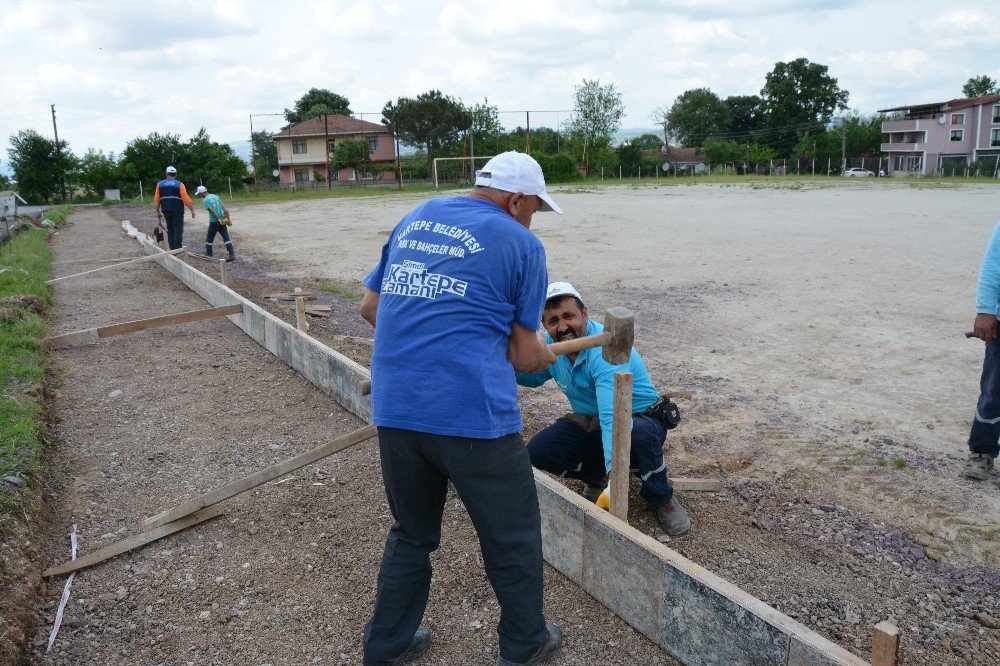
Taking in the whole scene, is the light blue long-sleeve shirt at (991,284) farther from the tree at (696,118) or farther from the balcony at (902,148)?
the tree at (696,118)

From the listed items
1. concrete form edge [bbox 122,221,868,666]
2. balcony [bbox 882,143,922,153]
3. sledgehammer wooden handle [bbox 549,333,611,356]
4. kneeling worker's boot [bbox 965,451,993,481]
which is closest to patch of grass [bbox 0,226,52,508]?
concrete form edge [bbox 122,221,868,666]

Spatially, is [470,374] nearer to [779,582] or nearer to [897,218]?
[779,582]

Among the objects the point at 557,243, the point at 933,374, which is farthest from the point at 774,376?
the point at 557,243

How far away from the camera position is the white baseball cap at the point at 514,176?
2.61 metres

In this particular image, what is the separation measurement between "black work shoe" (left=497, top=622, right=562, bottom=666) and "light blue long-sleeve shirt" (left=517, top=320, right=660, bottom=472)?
81 cm

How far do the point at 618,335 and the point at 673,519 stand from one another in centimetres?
112

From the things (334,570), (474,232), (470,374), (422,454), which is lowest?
(334,570)

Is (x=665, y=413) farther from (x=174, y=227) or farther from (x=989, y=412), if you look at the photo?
(x=174, y=227)

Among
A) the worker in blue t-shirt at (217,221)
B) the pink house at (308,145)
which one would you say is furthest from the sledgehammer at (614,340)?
the pink house at (308,145)

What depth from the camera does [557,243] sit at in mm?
16141

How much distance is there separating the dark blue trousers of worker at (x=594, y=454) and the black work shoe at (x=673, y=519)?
1.5 inches

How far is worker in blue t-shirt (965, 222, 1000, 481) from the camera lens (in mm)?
4246

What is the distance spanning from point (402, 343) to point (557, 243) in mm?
13791

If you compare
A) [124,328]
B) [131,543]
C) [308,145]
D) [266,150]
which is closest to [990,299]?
[131,543]
